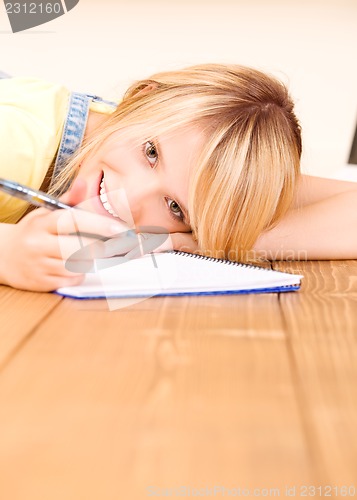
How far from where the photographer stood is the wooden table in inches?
11.7

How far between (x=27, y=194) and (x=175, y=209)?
286 mm

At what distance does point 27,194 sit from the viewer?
2.00ft

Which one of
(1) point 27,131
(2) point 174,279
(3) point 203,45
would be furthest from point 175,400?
(3) point 203,45

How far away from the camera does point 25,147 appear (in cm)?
86

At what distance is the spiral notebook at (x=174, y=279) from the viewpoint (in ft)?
2.03

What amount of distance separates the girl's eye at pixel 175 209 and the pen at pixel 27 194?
229mm

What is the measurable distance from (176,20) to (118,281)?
119 cm

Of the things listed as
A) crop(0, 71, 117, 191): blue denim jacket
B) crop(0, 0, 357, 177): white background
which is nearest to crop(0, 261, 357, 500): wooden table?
crop(0, 71, 117, 191): blue denim jacket

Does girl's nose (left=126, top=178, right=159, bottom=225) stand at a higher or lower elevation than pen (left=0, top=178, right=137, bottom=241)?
lower

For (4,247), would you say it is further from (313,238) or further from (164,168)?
(313,238)

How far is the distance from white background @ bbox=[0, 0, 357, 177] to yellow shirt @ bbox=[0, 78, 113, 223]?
667mm

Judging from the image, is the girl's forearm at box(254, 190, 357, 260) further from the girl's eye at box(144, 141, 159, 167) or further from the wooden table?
the wooden table

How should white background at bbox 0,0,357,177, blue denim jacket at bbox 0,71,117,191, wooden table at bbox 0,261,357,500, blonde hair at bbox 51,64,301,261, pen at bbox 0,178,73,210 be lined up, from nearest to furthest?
wooden table at bbox 0,261,357,500 < pen at bbox 0,178,73,210 < blonde hair at bbox 51,64,301,261 < blue denim jacket at bbox 0,71,117,191 < white background at bbox 0,0,357,177

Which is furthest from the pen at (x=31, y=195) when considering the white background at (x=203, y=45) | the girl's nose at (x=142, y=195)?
the white background at (x=203, y=45)
